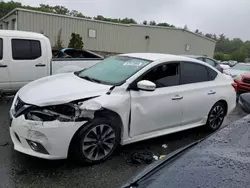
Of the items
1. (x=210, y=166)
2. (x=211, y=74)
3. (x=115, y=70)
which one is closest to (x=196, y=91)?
(x=211, y=74)

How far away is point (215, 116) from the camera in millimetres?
5234

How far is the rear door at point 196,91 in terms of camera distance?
4508 millimetres

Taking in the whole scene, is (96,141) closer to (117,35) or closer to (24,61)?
(24,61)

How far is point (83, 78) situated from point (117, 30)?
67.9 feet

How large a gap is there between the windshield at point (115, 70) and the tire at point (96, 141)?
0.71 m

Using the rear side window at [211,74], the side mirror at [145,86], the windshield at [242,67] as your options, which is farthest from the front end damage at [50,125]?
the windshield at [242,67]

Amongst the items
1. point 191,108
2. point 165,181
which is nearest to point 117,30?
point 191,108

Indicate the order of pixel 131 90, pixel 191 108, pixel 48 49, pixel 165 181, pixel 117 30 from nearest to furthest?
pixel 165 181 → pixel 131 90 → pixel 191 108 → pixel 48 49 → pixel 117 30

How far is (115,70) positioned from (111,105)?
3.10 feet

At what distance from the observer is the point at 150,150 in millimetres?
4230

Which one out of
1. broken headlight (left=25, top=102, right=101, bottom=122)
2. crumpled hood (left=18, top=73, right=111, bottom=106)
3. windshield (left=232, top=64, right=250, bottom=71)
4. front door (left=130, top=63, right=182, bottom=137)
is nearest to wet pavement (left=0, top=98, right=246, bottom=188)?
front door (left=130, top=63, right=182, bottom=137)

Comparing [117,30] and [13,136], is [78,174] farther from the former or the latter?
[117,30]

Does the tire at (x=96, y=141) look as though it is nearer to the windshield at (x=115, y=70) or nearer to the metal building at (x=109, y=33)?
the windshield at (x=115, y=70)

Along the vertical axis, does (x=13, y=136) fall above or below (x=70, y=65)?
below
